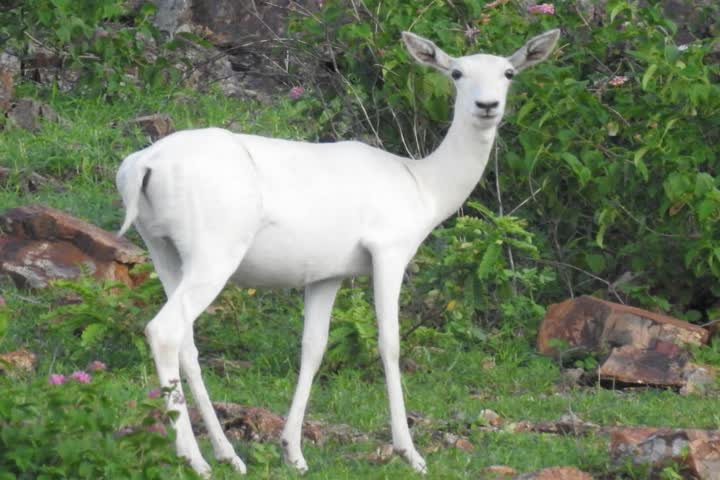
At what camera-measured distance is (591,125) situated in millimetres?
9391

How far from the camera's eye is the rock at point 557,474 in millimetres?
6090

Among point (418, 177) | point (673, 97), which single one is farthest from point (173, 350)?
point (673, 97)

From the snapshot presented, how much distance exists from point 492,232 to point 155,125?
435cm

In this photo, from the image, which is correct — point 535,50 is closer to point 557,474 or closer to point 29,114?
point 557,474

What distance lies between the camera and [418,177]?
23.6 feet

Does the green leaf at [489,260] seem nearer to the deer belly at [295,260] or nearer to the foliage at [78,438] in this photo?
the deer belly at [295,260]

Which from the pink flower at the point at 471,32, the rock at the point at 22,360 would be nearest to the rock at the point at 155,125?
the pink flower at the point at 471,32

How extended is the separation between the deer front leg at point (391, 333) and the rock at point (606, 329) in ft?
7.82

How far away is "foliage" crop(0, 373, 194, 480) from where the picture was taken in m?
5.38

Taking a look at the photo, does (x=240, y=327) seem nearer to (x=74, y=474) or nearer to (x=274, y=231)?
(x=274, y=231)

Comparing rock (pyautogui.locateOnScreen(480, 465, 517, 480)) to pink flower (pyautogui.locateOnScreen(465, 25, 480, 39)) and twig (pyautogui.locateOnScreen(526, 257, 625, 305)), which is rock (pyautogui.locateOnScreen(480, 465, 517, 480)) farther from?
pink flower (pyautogui.locateOnScreen(465, 25, 480, 39))

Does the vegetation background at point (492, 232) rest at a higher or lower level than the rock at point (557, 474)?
lower

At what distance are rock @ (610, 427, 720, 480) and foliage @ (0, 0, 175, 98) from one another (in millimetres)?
5749

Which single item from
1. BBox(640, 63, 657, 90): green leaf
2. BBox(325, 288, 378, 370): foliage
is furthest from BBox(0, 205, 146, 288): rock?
BBox(640, 63, 657, 90): green leaf
